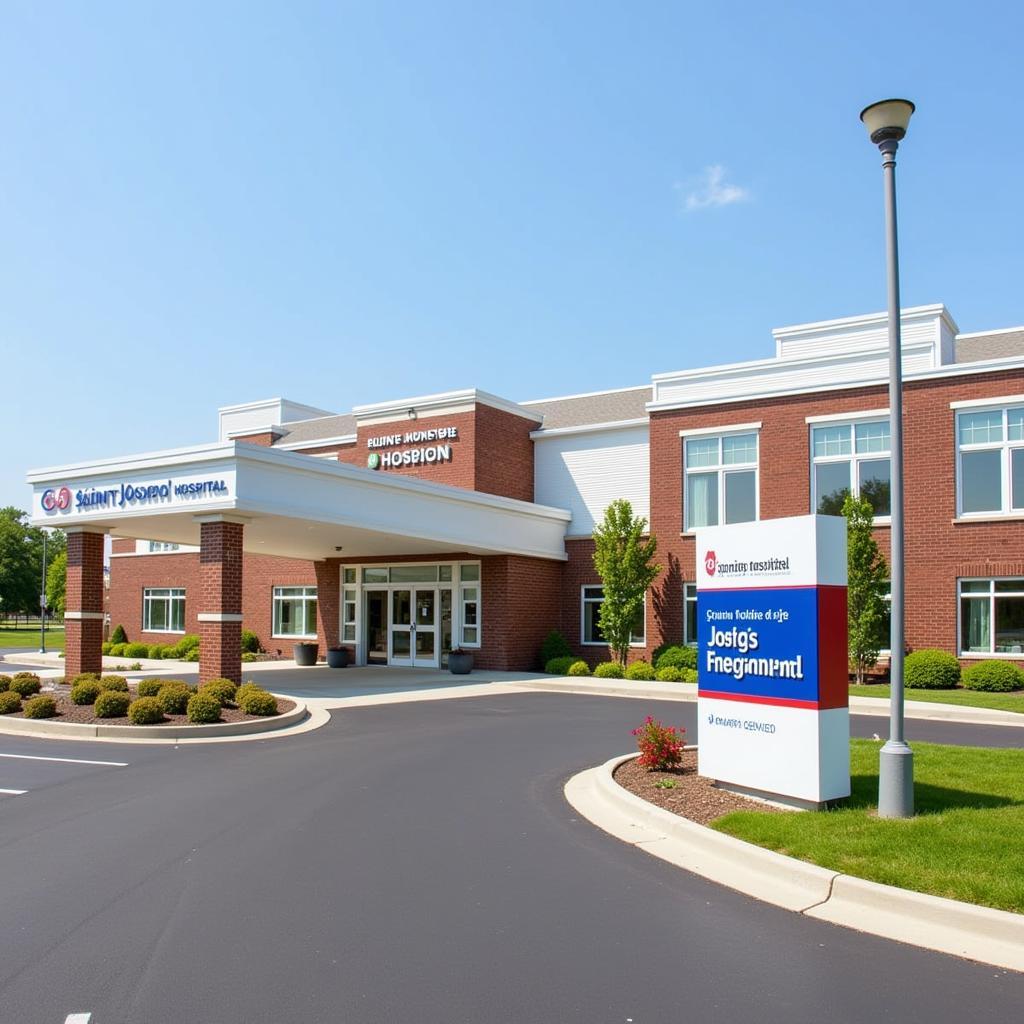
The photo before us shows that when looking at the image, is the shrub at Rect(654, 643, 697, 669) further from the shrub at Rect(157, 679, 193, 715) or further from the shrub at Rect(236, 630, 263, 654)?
the shrub at Rect(236, 630, 263, 654)

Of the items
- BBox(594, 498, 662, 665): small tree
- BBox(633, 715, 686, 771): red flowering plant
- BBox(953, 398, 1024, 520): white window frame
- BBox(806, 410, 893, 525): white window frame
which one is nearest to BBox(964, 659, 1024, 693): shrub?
BBox(953, 398, 1024, 520): white window frame

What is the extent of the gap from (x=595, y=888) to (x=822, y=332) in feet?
78.5

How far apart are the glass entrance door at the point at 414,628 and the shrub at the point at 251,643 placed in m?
7.02

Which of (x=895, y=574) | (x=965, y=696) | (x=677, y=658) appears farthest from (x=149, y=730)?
(x=965, y=696)

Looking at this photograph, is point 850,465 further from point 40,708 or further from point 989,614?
point 40,708

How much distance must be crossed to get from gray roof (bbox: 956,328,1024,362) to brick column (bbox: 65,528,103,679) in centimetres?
2212

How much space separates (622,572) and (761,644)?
709 inches

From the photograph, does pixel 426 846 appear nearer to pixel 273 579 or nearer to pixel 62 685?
pixel 62 685

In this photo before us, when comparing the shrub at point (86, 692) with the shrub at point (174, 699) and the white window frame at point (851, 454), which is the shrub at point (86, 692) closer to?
the shrub at point (174, 699)

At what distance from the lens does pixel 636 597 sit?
89.5 feet

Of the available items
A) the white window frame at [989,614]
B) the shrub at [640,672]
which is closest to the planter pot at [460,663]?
the shrub at [640,672]

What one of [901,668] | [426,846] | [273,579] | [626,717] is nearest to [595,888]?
[426,846]

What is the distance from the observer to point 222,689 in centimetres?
1652

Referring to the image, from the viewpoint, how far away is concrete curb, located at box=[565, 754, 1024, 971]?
18.6ft
